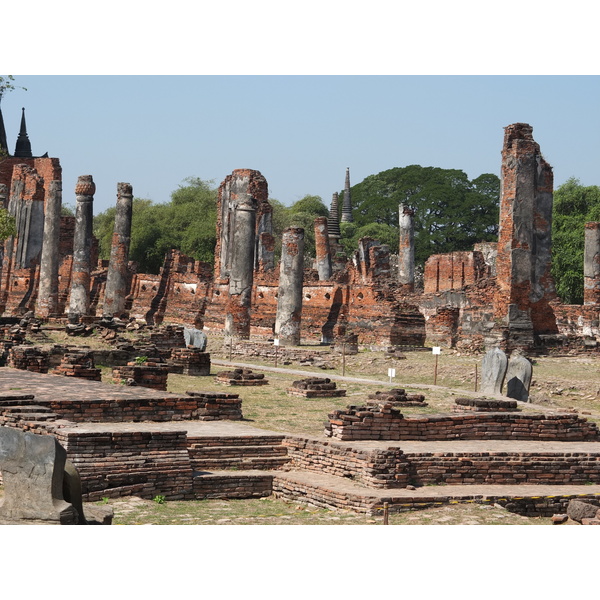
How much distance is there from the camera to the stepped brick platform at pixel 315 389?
16.9 metres

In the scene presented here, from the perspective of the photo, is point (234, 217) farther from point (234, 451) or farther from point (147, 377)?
point (234, 451)

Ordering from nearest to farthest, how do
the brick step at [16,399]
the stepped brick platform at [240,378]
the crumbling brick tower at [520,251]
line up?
the brick step at [16,399] → the stepped brick platform at [240,378] → the crumbling brick tower at [520,251]

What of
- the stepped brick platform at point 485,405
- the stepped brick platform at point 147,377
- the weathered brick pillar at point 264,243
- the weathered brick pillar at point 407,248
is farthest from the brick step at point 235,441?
the weathered brick pillar at point 407,248

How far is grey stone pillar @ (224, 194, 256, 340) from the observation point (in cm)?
2786

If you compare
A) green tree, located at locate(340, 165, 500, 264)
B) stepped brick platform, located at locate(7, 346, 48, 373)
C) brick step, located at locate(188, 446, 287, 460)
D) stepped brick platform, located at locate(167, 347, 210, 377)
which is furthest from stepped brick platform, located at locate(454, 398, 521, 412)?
green tree, located at locate(340, 165, 500, 264)

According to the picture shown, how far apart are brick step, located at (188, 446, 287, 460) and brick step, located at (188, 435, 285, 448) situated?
0.07m

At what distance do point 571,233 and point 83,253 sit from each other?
22.4 meters

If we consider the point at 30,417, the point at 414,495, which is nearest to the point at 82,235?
the point at 30,417

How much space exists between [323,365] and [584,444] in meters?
11.0

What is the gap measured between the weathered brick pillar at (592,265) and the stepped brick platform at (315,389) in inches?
705

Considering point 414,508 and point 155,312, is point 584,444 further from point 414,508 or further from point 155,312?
point 155,312

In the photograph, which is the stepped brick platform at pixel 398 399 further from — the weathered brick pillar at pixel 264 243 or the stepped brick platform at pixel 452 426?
the weathered brick pillar at pixel 264 243

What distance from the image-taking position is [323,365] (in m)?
23.3

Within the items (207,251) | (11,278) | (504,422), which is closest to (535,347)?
(504,422)
